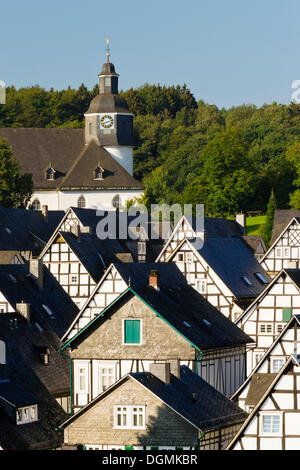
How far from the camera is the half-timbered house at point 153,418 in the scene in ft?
134

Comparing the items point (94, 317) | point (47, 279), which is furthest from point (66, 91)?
point (94, 317)

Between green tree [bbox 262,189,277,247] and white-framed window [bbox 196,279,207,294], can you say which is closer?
white-framed window [bbox 196,279,207,294]

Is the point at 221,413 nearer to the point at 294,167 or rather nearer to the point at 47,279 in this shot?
the point at 47,279

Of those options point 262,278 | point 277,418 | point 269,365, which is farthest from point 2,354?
point 262,278

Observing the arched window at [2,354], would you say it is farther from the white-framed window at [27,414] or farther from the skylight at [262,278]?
the skylight at [262,278]

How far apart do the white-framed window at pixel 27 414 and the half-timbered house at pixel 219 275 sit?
15.3 meters

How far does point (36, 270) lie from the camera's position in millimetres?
60000

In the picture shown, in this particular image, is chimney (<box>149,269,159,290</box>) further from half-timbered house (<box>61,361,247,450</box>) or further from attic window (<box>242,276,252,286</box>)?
attic window (<box>242,276,252,286</box>)

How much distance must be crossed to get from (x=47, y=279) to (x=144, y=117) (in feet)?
328

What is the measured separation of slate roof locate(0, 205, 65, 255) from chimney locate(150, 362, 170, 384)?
116 feet

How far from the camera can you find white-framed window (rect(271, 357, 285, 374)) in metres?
43.0

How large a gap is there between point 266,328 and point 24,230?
29872 mm

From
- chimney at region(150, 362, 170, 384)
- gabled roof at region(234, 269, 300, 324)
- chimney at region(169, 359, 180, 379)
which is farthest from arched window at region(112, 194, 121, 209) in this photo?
chimney at region(150, 362, 170, 384)

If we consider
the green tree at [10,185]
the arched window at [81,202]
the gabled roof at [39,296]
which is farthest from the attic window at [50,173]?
the gabled roof at [39,296]
